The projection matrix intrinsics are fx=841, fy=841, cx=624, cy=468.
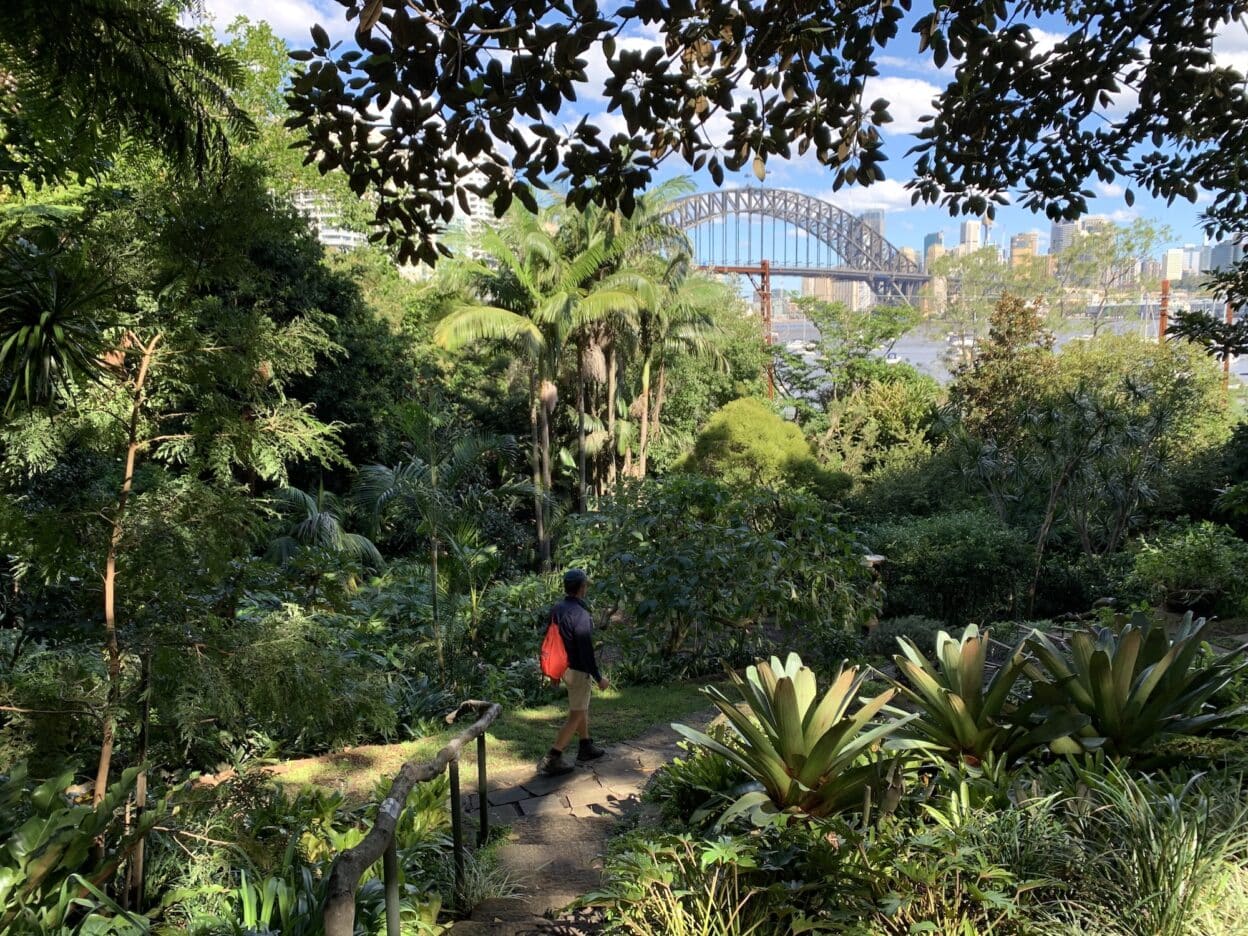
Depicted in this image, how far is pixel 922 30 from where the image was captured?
352 centimetres

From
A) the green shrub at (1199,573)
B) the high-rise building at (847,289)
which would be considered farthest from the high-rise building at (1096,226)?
the green shrub at (1199,573)

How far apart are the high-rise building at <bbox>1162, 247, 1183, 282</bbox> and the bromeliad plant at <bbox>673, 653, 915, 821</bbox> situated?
38602 mm

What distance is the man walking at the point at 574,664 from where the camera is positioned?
553cm

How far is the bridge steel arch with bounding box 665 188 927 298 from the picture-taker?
56.2m

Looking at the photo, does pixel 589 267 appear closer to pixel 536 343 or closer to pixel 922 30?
pixel 536 343

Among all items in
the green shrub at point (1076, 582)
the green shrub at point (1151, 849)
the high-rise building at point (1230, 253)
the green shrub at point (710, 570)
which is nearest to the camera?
the green shrub at point (1151, 849)

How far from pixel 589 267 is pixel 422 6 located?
15731 mm

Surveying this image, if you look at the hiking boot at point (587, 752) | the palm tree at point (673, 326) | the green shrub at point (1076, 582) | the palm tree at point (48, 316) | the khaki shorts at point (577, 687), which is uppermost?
the palm tree at point (673, 326)

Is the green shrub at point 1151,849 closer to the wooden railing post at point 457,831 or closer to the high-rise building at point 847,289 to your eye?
the wooden railing post at point 457,831

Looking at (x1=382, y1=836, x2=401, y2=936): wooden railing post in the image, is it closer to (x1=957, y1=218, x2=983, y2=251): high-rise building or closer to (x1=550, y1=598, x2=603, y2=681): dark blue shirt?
(x1=550, y1=598, x2=603, y2=681): dark blue shirt

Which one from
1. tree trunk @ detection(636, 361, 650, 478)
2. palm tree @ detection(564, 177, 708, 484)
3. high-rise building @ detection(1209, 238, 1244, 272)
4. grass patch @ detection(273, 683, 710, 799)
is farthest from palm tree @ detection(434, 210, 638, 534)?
high-rise building @ detection(1209, 238, 1244, 272)

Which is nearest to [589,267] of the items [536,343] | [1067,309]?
[536,343]

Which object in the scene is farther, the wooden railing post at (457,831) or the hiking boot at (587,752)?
the hiking boot at (587,752)

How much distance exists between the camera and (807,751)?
3.49m
